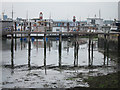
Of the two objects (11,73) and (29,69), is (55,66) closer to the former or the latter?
(29,69)

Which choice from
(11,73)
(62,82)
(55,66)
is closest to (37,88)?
(62,82)

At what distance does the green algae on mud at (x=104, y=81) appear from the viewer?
14.3m

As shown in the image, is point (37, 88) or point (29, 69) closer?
point (37, 88)

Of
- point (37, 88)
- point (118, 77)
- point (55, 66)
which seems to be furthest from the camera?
point (55, 66)

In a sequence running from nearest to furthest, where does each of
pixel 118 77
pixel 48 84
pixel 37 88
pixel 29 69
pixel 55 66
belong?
pixel 37 88 < pixel 48 84 < pixel 118 77 < pixel 29 69 < pixel 55 66

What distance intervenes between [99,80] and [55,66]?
6649mm

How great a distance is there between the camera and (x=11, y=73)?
1808cm

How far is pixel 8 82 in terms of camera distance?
15.1 meters

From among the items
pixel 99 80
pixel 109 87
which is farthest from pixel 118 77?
pixel 109 87

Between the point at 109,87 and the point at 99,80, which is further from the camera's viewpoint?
the point at 99,80

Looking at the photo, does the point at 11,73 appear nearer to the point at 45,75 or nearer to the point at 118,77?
the point at 45,75

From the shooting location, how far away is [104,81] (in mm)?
15273

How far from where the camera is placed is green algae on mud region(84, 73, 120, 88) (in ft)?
Answer: 46.8

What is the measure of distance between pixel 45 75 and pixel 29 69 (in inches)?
109
